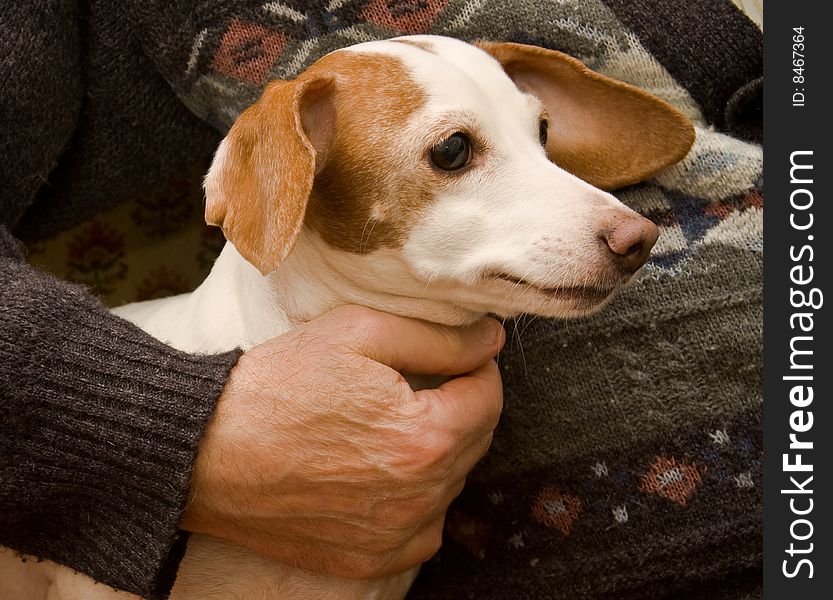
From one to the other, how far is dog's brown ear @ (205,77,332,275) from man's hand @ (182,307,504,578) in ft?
0.51

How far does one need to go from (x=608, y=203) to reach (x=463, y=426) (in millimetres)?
338

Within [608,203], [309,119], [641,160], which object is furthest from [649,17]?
[309,119]

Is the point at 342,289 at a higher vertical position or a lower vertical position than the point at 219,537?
higher

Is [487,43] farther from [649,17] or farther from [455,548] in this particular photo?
[455,548]

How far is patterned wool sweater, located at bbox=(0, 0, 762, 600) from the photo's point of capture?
117 cm

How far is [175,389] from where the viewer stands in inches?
39.6

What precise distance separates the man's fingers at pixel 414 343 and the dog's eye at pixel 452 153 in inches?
8.7

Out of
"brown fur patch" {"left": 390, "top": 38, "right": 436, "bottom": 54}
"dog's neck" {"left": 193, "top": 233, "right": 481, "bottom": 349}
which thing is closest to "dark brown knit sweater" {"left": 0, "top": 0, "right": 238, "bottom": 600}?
"dog's neck" {"left": 193, "top": 233, "right": 481, "bottom": 349}

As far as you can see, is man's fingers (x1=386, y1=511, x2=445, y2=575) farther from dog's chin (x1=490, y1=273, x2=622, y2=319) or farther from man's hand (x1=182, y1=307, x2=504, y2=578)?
dog's chin (x1=490, y1=273, x2=622, y2=319)

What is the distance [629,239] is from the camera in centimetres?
95

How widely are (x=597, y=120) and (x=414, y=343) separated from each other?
47 cm

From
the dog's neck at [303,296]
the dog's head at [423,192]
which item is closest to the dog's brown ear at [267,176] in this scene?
the dog's head at [423,192]

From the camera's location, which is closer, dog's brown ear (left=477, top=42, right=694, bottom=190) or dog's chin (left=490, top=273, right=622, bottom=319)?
dog's chin (left=490, top=273, right=622, bottom=319)

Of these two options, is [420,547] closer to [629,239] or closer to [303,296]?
[303,296]
